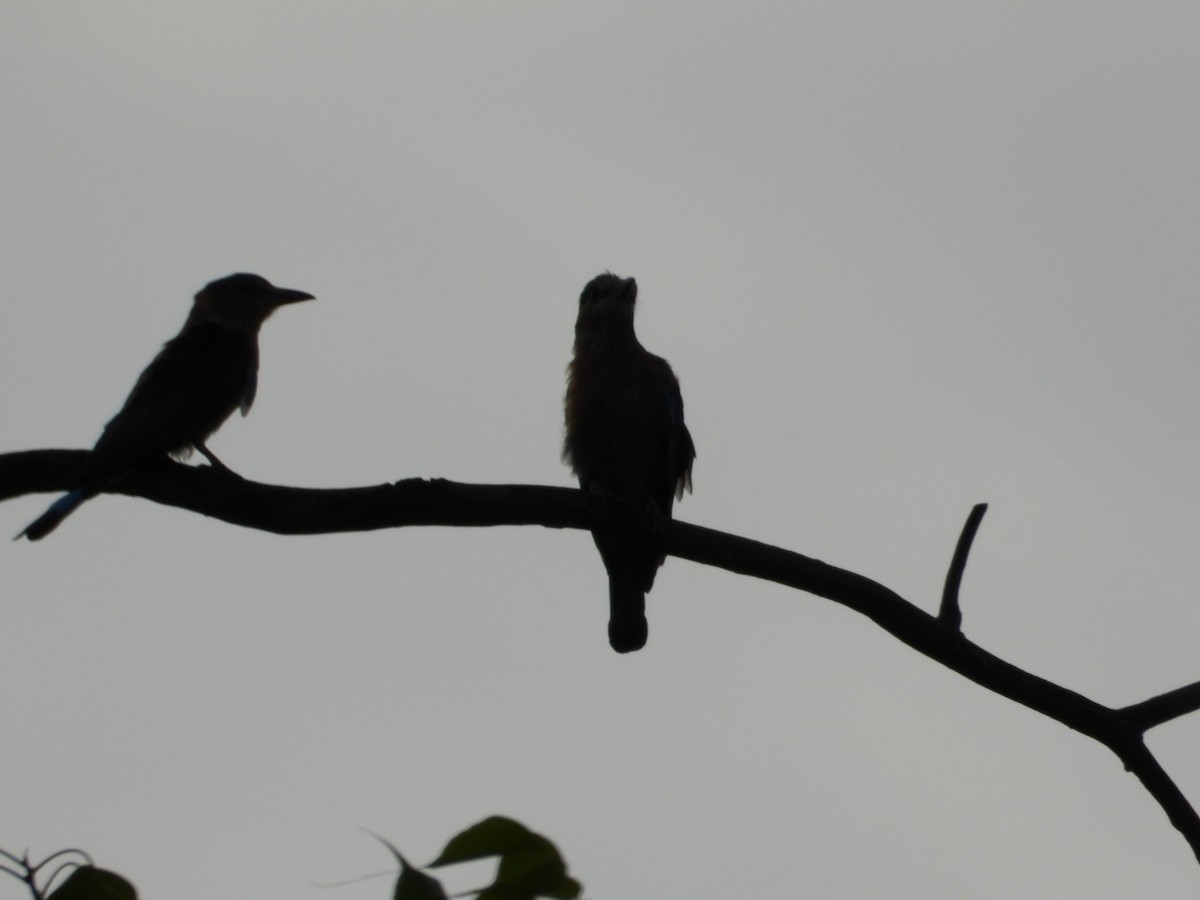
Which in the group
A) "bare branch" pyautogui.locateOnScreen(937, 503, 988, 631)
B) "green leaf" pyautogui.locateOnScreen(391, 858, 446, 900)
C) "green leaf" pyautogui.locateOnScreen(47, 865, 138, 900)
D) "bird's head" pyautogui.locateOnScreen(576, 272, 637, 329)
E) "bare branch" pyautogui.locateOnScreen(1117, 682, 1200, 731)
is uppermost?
"bird's head" pyautogui.locateOnScreen(576, 272, 637, 329)

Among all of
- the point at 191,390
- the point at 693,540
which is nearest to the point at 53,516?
the point at 191,390

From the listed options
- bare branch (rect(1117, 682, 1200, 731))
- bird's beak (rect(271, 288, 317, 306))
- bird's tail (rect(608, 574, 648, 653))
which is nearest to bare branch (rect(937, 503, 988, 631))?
bare branch (rect(1117, 682, 1200, 731))

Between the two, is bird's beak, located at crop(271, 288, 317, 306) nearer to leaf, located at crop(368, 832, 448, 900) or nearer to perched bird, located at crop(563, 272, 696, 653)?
perched bird, located at crop(563, 272, 696, 653)

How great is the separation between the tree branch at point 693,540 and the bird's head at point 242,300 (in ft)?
8.06

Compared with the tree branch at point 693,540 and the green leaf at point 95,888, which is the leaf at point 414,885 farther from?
the tree branch at point 693,540

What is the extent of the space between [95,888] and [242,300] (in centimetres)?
518

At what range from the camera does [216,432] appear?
213 inches

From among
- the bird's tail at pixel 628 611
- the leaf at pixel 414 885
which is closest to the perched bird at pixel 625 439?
the bird's tail at pixel 628 611

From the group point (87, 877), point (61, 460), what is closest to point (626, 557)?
point (61, 460)

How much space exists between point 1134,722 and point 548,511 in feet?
5.36

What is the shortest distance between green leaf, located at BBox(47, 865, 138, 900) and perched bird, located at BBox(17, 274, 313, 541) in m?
2.25

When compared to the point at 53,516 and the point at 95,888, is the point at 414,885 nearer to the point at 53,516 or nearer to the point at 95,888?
the point at 95,888

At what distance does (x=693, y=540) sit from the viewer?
3.80 metres

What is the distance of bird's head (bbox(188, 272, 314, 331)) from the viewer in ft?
20.6
